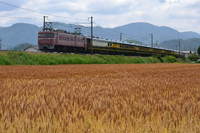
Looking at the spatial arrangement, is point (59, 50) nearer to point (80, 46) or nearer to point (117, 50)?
point (80, 46)

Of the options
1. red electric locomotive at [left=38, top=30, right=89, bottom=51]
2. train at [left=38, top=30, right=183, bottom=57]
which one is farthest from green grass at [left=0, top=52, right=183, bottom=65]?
train at [left=38, top=30, right=183, bottom=57]

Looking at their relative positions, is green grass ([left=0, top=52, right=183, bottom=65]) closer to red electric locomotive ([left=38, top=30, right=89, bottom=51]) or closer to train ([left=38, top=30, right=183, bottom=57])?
red electric locomotive ([left=38, top=30, right=89, bottom=51])

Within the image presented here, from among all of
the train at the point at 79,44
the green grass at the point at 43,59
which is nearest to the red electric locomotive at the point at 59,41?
the train at the point at 79,44

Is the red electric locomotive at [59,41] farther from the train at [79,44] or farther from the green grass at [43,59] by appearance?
the green grass at [43,59]

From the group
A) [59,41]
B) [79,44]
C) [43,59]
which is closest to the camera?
[43,59]

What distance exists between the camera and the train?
169 ft

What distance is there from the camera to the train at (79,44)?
51.6m

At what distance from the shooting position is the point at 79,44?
59.3m

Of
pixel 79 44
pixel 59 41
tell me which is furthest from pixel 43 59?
pixel 79 44

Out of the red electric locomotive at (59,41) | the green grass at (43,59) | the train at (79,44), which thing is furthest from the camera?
the train at (79,44)

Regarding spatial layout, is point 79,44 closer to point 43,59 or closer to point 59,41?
point 59,41

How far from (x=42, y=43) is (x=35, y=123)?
50.5 meters

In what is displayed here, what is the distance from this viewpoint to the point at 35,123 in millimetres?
3324

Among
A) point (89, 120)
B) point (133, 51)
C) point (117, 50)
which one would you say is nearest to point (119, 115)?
point (89, 120)
